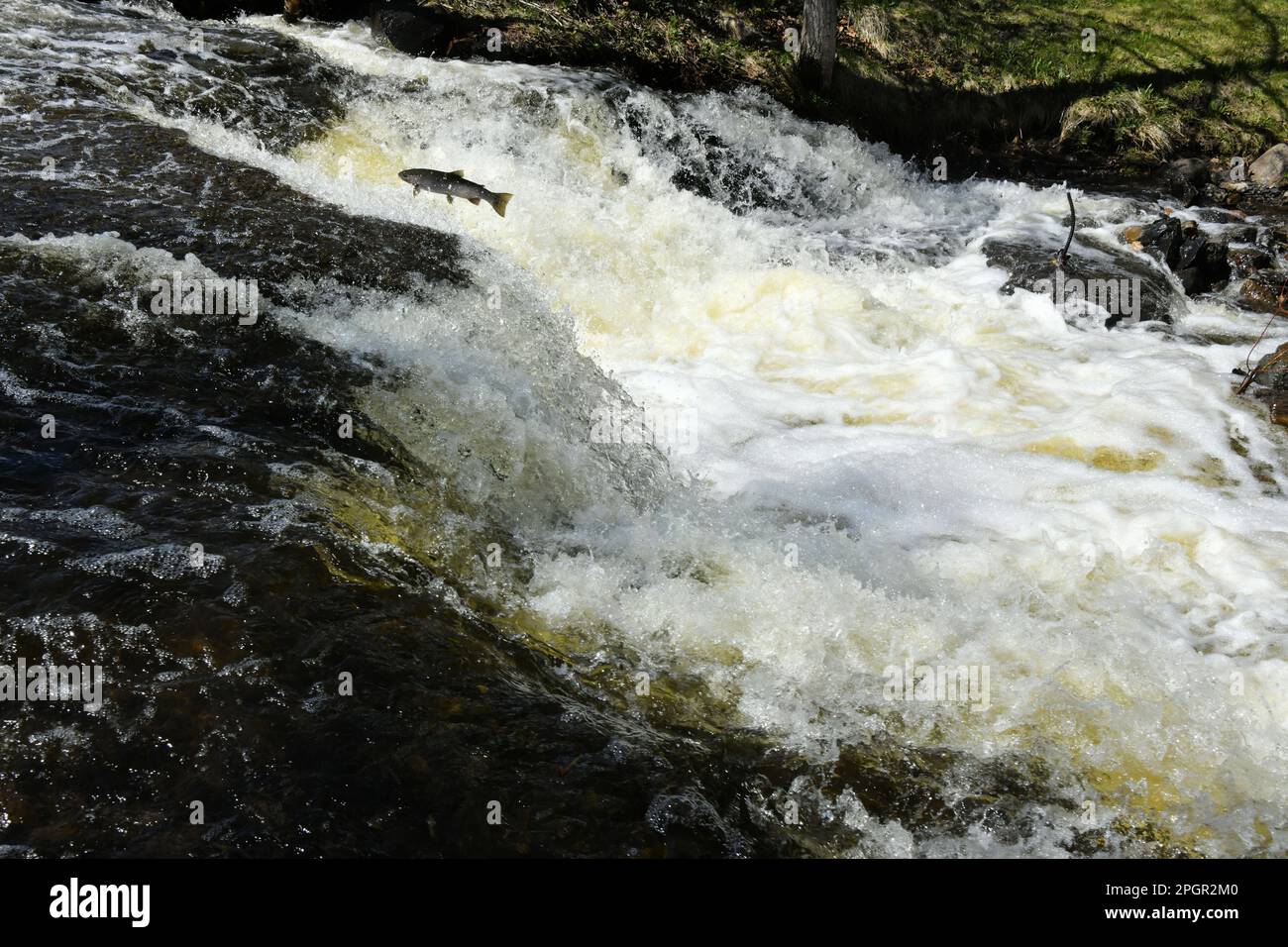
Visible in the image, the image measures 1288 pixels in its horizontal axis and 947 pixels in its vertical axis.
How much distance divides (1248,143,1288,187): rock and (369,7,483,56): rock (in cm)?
971

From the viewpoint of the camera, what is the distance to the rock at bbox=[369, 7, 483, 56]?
1053 centimetres

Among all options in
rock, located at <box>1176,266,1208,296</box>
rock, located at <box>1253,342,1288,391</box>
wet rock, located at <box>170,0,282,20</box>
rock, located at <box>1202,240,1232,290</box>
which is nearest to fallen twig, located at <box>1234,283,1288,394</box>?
rock, located at <box>1253,342,1288,391</box>

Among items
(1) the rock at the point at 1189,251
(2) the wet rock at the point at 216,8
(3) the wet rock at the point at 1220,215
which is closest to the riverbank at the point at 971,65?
(2) the wet rock at the point at 216,8

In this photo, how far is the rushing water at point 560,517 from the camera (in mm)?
3064

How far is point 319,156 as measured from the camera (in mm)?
8312

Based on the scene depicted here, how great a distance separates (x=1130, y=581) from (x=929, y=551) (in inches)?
41.4

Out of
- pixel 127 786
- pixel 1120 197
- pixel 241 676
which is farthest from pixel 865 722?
pixel 1120 197

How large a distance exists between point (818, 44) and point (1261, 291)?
5640 mm

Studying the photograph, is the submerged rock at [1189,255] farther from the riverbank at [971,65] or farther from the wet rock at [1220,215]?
the riverbank at [971,65]

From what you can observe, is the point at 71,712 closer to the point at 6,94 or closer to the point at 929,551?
the point at 929,551

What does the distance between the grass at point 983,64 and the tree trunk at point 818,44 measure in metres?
0.21

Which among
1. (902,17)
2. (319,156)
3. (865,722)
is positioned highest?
(902,17)

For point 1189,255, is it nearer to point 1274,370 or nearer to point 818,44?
point 1274,370

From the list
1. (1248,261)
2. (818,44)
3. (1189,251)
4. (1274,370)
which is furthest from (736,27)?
(1274,370)
